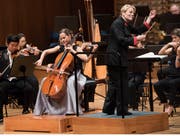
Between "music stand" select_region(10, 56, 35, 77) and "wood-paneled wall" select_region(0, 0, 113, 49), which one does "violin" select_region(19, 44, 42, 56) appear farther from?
"wood-paneled wall" select_region(0, 0, 113, 49)

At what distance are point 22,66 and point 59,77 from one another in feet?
2.41

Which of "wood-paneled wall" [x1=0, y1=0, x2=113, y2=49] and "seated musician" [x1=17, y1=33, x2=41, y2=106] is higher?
"wood-paneled wall" [x1=0, y1=0, x2=113, y2=49]

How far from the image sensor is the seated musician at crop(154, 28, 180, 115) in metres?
8.01

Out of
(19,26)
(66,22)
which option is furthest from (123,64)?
(19,26)

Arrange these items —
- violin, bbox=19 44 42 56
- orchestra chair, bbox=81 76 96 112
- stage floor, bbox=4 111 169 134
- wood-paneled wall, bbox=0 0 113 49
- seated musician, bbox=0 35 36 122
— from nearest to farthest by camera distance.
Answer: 1. stage floor, bbox=4 111 169 134
2. orchestra chair, bbox=81 76 96 112
3. seated musician, bbox=0 35 36 122
4. violin, bbox=19 44 42 56
5. wood-paneled wall, bbox=0 0 113 49

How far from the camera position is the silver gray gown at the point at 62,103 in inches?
303

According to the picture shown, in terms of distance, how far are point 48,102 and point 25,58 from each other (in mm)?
749

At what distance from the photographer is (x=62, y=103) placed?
7.76 meters

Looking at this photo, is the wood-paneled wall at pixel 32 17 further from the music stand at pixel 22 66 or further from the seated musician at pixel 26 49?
the music stand at pixel 22 66

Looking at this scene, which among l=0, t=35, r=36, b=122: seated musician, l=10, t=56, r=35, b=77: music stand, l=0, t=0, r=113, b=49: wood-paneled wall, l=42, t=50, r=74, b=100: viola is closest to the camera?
l=42, t=50, r=74, b=100: viola

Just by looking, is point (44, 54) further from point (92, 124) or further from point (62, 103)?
point (92, 124)

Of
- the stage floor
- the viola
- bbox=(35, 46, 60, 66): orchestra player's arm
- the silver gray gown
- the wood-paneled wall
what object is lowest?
the stage floor

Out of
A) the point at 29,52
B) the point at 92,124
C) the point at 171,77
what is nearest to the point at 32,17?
the point at 29,52

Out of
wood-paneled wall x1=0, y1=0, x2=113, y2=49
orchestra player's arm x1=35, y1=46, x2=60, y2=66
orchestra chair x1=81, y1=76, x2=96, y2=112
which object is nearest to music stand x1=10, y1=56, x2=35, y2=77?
orchestra player's arm x1=35, y1=46, x2=60, y2=66
